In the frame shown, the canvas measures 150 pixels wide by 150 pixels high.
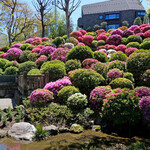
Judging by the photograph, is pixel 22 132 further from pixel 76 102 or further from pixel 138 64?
pixel 138 64

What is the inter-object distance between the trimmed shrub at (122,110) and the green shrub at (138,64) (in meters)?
3.10

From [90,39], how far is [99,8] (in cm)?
2603

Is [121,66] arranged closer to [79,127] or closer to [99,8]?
[79,127]

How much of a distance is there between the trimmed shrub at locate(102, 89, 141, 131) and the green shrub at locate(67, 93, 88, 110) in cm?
115

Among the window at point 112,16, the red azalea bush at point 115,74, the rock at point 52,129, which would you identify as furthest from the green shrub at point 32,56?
the window at point 112,16

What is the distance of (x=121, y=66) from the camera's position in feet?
34.8

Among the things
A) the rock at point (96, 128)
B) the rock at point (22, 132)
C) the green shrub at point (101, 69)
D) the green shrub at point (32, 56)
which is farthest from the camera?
the green shrub at point (32, 56)

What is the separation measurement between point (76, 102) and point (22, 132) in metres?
2.56

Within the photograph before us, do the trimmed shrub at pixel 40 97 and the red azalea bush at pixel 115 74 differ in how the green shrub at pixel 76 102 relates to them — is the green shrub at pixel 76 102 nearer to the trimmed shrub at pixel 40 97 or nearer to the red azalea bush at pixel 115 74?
the trimmed shrub at pixel 40 97

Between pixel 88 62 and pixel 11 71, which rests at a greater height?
pixel 88 62

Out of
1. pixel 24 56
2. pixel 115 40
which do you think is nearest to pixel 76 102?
pixel 24 56

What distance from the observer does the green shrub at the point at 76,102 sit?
7.97 m

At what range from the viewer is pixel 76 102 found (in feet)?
26.0

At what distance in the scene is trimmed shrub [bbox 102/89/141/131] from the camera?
22.2 ft
